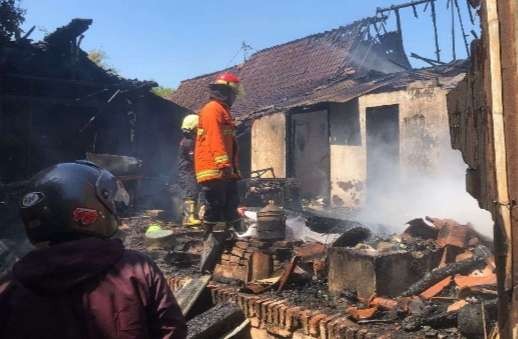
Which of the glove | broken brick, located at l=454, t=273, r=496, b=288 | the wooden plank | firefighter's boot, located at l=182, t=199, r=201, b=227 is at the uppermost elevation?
the glove

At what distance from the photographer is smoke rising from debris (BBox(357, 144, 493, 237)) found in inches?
381

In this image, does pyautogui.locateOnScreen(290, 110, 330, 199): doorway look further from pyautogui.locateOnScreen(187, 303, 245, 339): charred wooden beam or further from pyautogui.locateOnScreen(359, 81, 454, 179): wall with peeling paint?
pyautogui.locateOnScreen(187, 303, 245, 339): charred wooden beam

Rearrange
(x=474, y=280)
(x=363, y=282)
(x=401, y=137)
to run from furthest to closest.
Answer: (x=401, y=137), (x=363, y=282), (x=474, y=280)

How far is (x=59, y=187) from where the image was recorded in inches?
69.5

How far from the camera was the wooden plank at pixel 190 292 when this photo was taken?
5.00 metres

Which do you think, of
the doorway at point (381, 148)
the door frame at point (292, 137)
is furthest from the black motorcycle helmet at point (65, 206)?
the door frame at point (292, 137)

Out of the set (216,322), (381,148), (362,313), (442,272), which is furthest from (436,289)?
(381,148)

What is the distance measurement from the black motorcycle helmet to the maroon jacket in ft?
0.38

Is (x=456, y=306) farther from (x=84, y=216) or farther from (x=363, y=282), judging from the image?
(x=84, y=216)

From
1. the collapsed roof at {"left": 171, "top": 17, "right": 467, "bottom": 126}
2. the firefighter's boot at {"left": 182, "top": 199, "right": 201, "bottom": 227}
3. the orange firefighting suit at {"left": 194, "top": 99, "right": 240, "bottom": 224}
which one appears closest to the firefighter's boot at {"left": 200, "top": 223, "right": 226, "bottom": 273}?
the orange firefighting suit at {"left": 194, "top": 99, "right": 240, "bottom": 224}

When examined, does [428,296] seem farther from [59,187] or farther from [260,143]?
[260,143]

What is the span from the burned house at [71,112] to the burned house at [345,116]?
3504 mm

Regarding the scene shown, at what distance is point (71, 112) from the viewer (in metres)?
15.3

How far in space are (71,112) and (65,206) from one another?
14.6 meters
